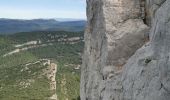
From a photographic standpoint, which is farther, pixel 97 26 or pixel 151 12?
pixel 97 26

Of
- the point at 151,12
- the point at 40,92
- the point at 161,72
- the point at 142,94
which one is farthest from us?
the point at 40,92

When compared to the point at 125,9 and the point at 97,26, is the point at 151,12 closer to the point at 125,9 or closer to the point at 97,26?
the point at 125,9

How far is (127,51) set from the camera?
33156 mm

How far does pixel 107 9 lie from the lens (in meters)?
34.2

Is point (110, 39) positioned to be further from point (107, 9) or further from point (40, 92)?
point (40, 92)

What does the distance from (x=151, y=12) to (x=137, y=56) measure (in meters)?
5.63

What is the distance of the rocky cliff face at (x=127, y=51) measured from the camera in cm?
2459

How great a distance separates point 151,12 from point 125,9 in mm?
2826

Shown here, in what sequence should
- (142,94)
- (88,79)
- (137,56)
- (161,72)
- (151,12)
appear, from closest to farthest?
(161,72)
(142,94)
(137,56)
(151,12)
(88,79)

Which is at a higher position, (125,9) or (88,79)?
(125,9)

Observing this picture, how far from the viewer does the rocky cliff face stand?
24.6 meters

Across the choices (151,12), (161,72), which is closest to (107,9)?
(151,12)

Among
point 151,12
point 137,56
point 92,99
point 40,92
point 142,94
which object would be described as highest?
point 151,12

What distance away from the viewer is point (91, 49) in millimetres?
38469
